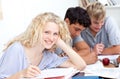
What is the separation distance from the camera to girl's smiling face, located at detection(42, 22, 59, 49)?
4.99 ft

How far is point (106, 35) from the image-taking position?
245 cm

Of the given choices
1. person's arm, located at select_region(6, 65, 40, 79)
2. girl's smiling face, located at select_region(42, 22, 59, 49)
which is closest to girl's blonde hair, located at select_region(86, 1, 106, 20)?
girl's smiling face, located at select_region(42, 22, 59, 49)

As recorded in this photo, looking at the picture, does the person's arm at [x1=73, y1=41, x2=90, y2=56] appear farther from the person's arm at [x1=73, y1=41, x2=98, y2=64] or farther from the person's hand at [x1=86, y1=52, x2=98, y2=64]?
the person's hand at [x1=86, y1=52, x2=98, y2=64]

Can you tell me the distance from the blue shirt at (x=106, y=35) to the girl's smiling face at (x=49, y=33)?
0.91 metres

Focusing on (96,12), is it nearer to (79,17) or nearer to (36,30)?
(79,17)

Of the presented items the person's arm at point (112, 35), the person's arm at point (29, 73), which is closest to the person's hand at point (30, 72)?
the person's arm at point (29, 73)

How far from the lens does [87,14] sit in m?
2.12

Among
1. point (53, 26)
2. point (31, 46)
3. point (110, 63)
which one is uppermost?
point (53, 26)

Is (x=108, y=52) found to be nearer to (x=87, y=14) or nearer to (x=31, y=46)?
(x=87, y=14)

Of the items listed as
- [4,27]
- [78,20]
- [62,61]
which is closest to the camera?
[62,61]

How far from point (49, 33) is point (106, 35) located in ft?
3.47

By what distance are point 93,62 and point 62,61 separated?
0.35 meters

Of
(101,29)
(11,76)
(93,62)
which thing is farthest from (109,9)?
(11,76)

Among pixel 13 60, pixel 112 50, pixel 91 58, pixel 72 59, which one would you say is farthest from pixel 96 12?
pixel 13 60
